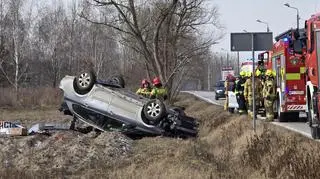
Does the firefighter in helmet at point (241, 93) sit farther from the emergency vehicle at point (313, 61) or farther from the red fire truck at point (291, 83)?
the emergency vehicle at point (313, 61)

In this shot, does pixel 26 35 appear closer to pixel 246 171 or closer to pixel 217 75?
pixel 246 171

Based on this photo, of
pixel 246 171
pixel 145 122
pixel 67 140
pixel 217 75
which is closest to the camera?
pixel 246 171

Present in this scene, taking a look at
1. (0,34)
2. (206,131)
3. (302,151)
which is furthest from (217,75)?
(302,151)

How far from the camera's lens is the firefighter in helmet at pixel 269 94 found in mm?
21328

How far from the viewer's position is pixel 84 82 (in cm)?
1645

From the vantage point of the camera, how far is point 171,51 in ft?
117

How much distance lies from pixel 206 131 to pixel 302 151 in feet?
29.6

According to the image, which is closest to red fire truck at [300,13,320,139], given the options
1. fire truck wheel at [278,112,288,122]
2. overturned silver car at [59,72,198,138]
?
overturned silver car at [59,72,198,138]

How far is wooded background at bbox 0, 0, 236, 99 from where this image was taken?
32875 millimetres

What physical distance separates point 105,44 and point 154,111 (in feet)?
148

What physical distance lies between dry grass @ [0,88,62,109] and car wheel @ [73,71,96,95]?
26319mm

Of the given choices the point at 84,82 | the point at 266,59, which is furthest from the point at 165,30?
the point at 84,82

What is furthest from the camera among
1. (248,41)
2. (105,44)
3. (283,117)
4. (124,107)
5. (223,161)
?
(105,44)

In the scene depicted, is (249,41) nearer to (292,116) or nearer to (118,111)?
(118,111)
